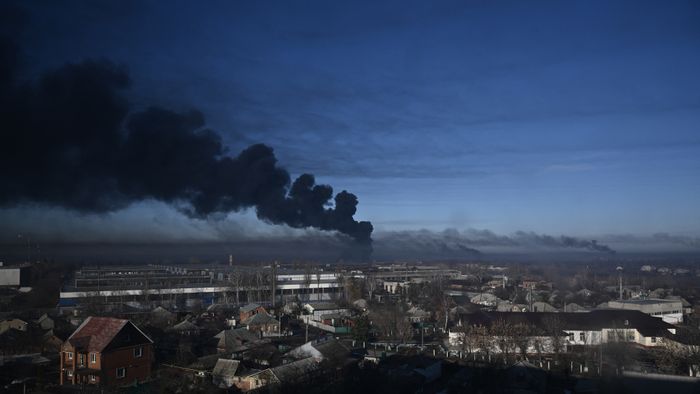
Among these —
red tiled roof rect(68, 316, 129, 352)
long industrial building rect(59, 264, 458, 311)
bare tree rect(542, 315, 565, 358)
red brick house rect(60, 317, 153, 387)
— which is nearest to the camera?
red brick house rect(60, 317, 153, 387)

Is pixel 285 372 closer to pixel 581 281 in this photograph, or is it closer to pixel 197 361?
pixel 197 361

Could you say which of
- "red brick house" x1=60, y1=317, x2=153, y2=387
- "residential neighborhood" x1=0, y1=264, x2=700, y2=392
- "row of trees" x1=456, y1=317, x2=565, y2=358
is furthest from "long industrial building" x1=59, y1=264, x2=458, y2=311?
"row of trees" x1=456, y1=317, x2=565, y2=358

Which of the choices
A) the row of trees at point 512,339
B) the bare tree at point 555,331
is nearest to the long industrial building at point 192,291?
the row of trees at point 512,339

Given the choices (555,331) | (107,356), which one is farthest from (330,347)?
(555,331)

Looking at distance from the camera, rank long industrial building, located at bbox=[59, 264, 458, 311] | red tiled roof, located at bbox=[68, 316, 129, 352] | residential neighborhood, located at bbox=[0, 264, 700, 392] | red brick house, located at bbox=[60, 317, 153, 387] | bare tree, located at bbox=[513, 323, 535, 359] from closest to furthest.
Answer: residential neighborhood, located at bbox=[0, 264, 700, 392], red brick house, located at bbox=[60, 317, 153, 387], red tiled roof, located at bbox=[68, 316, 129, 352], bare tree, located at bbox=[513, 323, 535, 359], long industrial building, located at bbox=[59, 264, 458, 311]

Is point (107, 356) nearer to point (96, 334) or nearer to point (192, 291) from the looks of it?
point (96, 334)

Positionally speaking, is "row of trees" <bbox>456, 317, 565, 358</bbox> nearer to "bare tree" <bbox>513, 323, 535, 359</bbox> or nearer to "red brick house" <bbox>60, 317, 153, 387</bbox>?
"bare tree" <bbox>513, 323, 535, 359</bbox>

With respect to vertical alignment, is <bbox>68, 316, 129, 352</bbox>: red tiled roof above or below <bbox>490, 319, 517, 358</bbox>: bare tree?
above

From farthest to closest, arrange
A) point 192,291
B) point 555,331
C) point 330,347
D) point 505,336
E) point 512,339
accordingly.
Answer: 1. point 192,291
2. point 555,331
3. point 505,336
4. point 512,339
5. point 330,347
